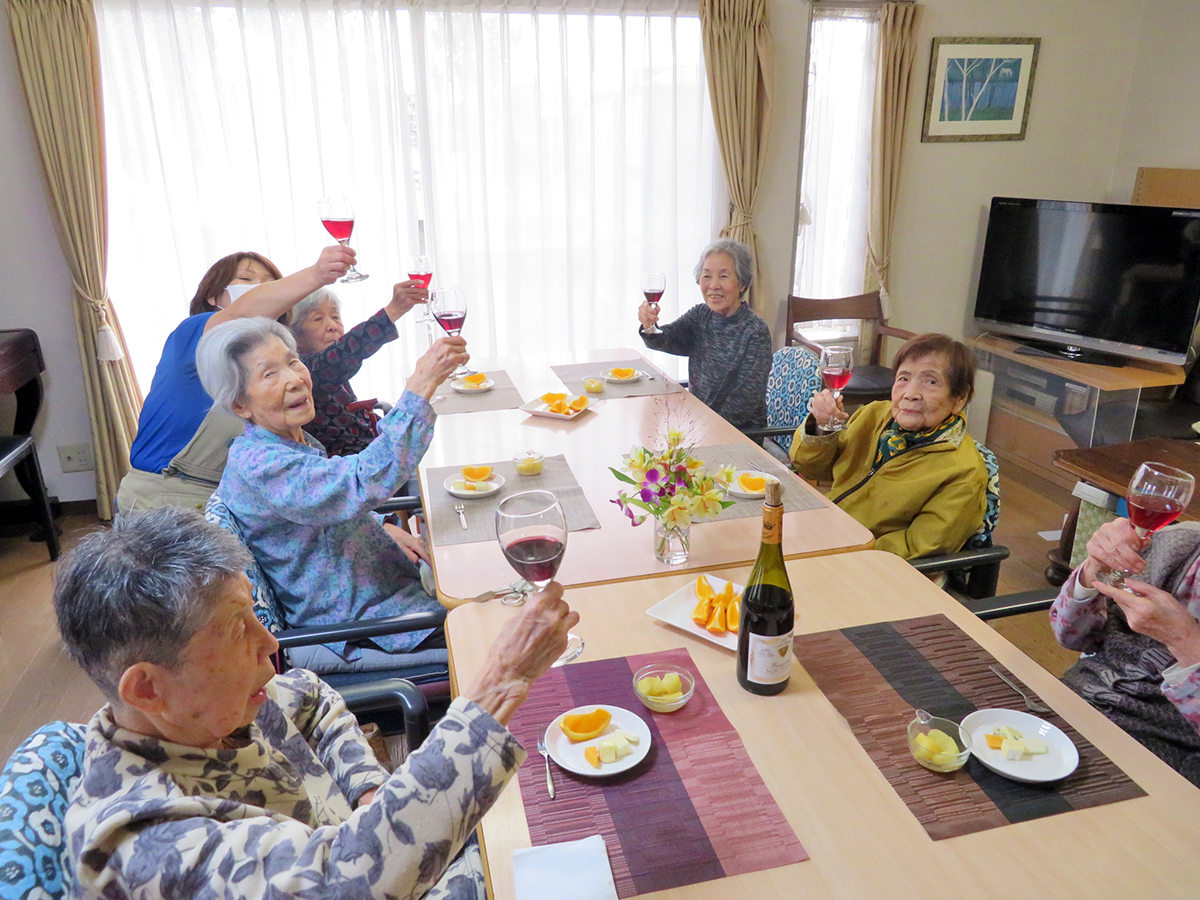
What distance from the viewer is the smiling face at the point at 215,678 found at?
941 mm

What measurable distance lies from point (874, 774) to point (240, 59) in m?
3.79

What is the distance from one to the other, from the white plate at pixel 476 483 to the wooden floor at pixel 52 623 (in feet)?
3.22

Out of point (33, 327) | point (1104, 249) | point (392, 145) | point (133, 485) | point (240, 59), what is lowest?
point (133, 485)

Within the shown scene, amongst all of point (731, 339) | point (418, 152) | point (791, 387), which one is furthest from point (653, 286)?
point (418, 152)

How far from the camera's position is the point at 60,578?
0.93 m

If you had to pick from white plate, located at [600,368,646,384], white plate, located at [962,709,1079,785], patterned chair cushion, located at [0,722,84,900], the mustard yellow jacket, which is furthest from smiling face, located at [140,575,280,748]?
white plate, located at [600,368,646,384]

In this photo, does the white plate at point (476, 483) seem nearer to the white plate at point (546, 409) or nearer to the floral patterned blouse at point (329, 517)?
the floral patterned blouse at point (329, 517)

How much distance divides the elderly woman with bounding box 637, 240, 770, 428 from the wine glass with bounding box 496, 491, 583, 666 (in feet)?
6.61

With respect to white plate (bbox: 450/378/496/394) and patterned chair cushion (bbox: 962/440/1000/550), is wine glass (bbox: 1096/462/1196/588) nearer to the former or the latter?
patterned chair cushion (bbox: 962/440/1000/550)

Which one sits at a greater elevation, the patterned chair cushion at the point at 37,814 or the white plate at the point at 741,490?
the patterned chair cushion at the point at 37,814

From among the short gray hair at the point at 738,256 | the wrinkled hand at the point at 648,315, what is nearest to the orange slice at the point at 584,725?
the wrinkled hand at the point at 648,315

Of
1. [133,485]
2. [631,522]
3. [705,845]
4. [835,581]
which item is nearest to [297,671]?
[705,845]

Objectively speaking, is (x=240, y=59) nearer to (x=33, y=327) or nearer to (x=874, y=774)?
(x=33, y=327)

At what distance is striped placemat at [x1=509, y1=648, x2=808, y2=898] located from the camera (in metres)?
1.04
